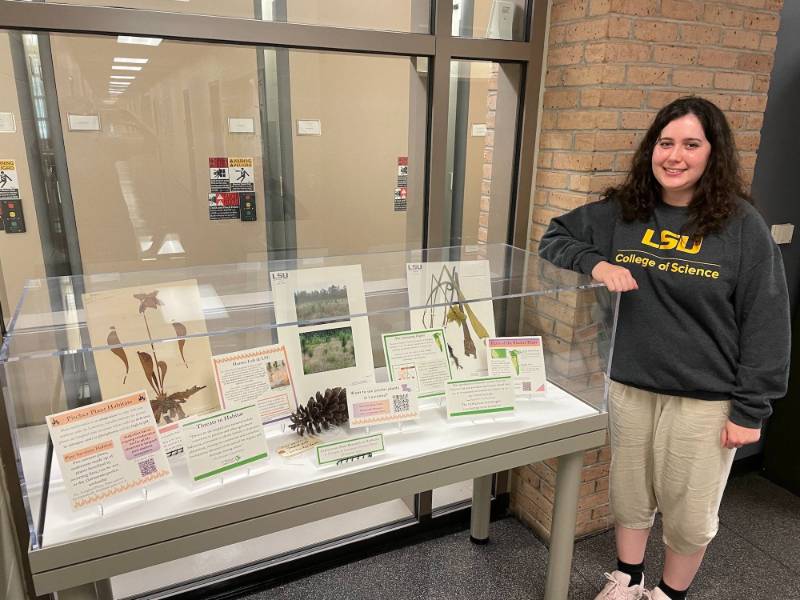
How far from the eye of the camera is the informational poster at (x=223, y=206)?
1932 mm

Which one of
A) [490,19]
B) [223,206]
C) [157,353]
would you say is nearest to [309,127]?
[223,206]

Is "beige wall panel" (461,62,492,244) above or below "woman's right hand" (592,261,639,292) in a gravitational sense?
above

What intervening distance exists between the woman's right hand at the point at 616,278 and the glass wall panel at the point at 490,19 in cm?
92

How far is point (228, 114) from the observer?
1.88 metres

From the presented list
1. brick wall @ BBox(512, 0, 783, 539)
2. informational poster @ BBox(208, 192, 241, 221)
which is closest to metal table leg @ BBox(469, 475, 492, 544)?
brick wall @ BBox(512, 0, 783, 539)

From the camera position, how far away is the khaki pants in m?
1.64

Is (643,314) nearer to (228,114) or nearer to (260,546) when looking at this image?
(228,114)

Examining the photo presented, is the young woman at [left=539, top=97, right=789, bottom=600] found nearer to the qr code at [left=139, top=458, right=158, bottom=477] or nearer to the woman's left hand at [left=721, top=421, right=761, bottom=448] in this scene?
the woman's left hand at [left=721, top=421, right=761, bottom=448]

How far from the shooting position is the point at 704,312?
1572 mm

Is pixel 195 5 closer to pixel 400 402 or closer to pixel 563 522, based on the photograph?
pixel 400 402

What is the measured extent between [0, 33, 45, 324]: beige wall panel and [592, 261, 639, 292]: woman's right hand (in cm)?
158

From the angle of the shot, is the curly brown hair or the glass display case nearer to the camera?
the glass display case

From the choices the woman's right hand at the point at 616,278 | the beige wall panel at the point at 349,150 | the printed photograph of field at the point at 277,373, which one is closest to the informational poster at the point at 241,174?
the beige wall panel at the point at 349,150

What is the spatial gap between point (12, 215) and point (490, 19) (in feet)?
5.27
